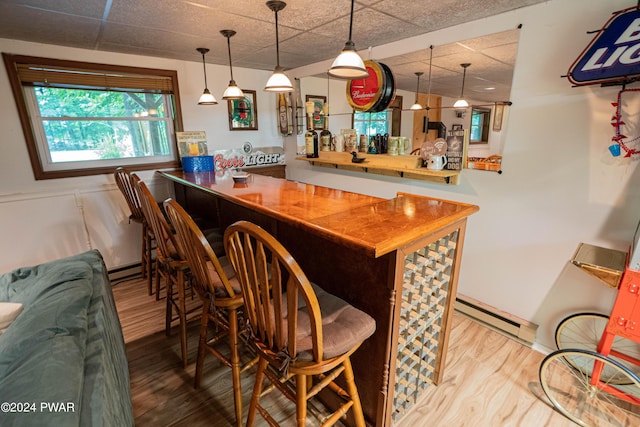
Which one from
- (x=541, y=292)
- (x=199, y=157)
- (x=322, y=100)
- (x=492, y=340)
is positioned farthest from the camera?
(x=322, y=100)

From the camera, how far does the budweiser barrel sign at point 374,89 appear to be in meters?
2.42

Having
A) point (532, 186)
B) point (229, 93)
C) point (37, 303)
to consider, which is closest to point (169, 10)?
point (229, 93)

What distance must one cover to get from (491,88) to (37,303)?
423cm

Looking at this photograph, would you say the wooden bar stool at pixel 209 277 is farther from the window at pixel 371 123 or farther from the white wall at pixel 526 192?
the window at pixel 371 123

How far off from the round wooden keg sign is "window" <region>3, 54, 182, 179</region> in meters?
1.87

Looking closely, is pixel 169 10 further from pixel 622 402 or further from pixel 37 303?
pixel 622 402

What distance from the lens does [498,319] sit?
2250 millimetres

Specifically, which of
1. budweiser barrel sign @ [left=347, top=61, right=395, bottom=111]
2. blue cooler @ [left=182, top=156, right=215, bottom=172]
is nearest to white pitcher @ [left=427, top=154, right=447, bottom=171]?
budweiser barrel sign @ [left=347, top=61, right=395, bottom=111]

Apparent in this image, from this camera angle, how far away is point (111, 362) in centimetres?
110

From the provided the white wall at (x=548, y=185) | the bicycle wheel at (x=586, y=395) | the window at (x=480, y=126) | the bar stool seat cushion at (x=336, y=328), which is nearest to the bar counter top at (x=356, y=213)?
the bar stool seat cushion at (x=336, y=328)

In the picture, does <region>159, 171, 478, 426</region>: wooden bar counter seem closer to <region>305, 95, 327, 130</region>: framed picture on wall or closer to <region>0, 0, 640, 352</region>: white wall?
<region>0, 0, 640, 352</region>: white wall

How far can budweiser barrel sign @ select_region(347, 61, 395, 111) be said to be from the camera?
242cm

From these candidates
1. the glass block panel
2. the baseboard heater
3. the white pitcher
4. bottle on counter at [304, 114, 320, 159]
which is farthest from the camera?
bottle on counter at [304, 114, 320, 159]

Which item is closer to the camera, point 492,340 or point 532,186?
point 532,186
